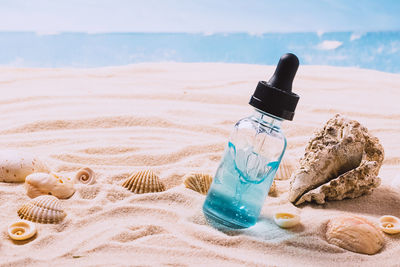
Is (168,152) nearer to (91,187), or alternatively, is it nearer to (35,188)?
(91,187)

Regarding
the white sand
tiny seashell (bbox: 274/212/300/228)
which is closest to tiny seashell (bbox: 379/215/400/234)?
the white sand

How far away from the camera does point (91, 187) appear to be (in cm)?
186

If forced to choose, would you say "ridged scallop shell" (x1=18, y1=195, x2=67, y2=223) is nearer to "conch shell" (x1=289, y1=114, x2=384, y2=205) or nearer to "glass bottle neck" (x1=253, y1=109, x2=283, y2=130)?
"glass bottle neck" (x1=253, y1=109, x2=283, y2=130)

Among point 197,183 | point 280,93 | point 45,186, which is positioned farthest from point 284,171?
point 45,186

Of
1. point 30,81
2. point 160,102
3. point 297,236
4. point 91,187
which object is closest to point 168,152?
point 91,187

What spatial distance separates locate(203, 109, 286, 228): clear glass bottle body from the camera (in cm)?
164

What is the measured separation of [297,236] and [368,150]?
54 cm

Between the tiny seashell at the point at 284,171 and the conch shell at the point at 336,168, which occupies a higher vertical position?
the conch shell at the point at 336,168

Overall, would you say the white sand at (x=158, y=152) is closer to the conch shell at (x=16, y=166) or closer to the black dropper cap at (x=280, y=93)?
the conch shell at (x=16, y=166)

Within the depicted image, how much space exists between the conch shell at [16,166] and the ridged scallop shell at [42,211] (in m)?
0.30

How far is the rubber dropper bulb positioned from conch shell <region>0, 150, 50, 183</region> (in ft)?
3.41

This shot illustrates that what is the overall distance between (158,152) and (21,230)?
0.92m

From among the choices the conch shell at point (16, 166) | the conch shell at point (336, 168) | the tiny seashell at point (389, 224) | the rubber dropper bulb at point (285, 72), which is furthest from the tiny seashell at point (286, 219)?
the conch shell at point (16, 166)

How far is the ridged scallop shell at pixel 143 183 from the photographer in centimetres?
186
